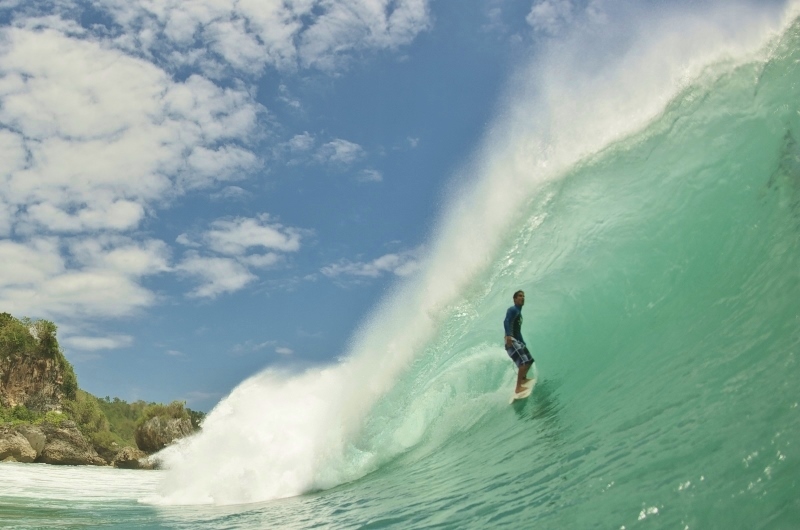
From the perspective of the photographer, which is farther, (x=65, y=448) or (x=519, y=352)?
(x=65, y=448)

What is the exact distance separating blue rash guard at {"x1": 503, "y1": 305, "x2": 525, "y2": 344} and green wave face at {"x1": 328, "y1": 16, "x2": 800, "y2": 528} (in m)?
0.95

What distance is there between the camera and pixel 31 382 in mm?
52594

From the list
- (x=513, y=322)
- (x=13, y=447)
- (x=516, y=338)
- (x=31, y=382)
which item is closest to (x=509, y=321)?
(x=513, y=322)

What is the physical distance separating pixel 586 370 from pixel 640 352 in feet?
3.54

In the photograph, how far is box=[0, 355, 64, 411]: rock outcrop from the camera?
5014 cm

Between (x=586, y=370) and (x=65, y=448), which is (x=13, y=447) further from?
(x=586, y=370)

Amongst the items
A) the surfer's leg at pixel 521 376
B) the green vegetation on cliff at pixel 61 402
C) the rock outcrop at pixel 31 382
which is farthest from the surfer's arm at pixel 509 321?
the rock outcrop at pixel 31 382

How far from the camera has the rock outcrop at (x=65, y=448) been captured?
39.9m

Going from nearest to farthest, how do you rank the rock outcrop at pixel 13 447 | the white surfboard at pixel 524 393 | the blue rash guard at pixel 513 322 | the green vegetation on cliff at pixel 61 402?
the blue rash guard at pixel 513 322 < the white surfboard at pixel 524 393 < the rock outcrop at pixel 13 447 < the green vegetation on cliff at pixel 61 402

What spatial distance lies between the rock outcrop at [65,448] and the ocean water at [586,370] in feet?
102

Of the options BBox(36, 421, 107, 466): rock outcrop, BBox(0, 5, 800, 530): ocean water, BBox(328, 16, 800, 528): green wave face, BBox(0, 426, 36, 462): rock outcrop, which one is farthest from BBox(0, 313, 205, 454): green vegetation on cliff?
BBox(328, 16, 800, 528): green wave face

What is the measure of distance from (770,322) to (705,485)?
105 inches

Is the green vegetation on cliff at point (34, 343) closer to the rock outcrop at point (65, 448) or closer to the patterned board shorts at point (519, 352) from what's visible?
the rock outcrop at point (65, 448)

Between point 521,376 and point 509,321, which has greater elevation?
point 509,321
